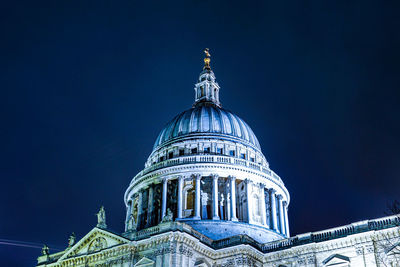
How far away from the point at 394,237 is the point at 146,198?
104ft

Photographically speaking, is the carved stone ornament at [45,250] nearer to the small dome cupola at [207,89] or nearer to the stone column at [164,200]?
the stone column at [164,200]

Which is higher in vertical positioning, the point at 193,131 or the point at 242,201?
the point at 193,131

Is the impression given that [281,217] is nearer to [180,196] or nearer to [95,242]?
[180,196]

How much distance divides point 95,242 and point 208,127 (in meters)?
25.0

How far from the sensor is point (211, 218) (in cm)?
5572

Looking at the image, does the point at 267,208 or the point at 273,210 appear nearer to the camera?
the point at 273,210

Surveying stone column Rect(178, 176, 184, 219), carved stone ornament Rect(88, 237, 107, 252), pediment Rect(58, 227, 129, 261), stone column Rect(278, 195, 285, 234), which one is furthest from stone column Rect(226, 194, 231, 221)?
carved stone ornament Rect(88, 237, 107, 252)

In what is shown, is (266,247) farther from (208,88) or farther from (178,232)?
(208,88)

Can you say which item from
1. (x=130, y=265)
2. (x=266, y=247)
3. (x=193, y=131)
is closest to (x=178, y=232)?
(x=130, y=265)

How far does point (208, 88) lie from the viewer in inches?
2894

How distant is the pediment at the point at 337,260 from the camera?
39844 mm

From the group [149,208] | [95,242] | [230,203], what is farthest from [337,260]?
[149,208]

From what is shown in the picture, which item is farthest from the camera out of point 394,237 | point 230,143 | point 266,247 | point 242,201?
point 230,143

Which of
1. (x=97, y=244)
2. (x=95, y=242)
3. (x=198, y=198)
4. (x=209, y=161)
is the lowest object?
(x=97, y=244)
